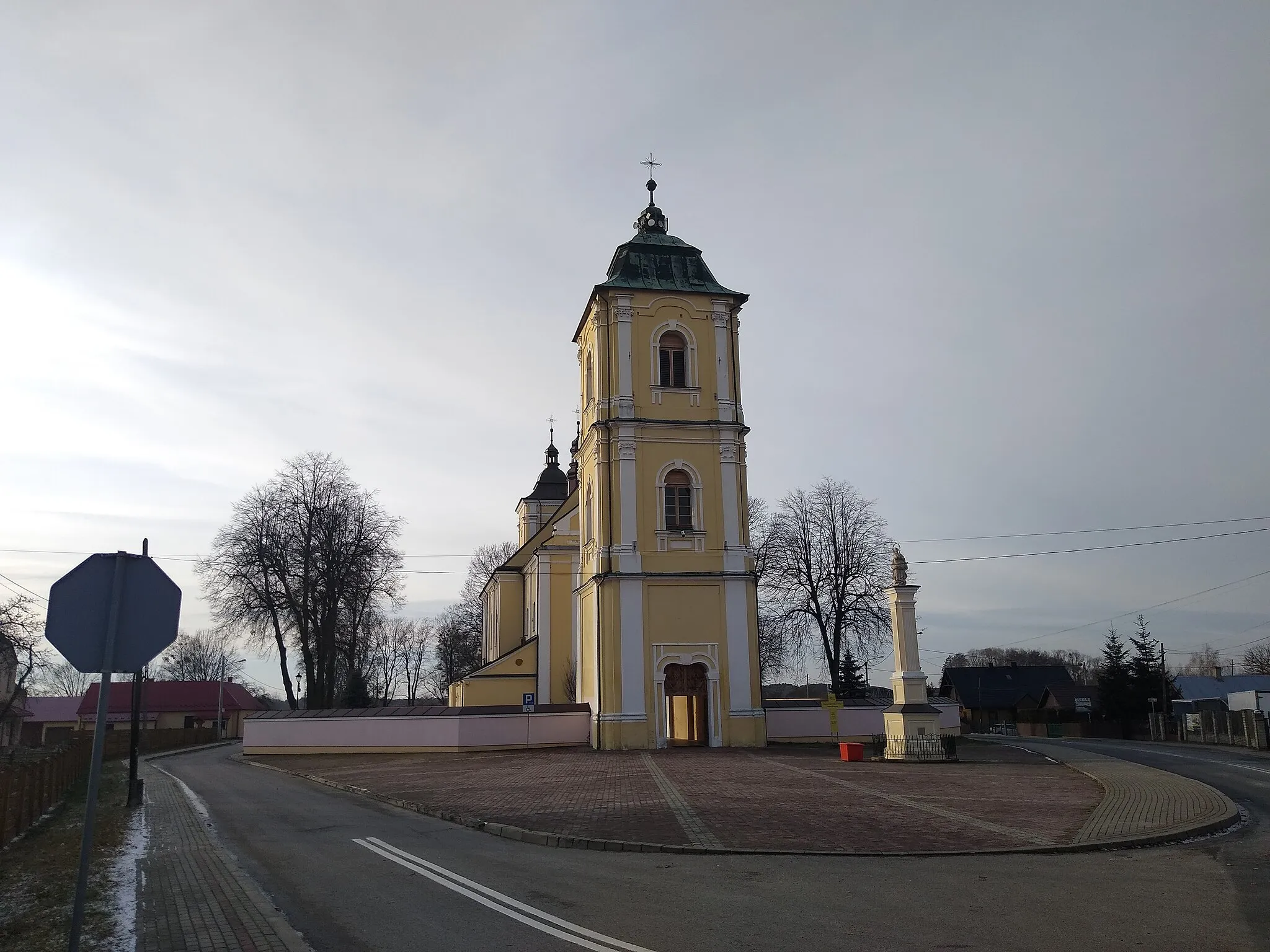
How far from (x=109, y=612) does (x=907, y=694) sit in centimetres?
2438

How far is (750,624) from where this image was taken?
3167cm

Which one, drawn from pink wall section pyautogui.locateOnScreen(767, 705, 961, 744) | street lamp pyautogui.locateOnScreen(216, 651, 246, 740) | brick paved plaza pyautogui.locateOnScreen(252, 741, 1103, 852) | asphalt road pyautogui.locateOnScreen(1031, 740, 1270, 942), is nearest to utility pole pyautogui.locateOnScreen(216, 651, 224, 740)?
street lamp pyautogui.locateOnScreen(216, 651, 246, 740)

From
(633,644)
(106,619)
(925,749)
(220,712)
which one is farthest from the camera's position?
(220,712)

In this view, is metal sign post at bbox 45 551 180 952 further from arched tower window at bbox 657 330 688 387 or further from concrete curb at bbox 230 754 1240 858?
arched tower window at bbox 657 330 688 387

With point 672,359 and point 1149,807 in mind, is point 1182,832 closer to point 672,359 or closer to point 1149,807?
point 1149,807

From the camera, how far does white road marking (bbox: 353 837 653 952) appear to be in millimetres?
7023

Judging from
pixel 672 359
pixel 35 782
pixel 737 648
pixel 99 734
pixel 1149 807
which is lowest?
pixel 1149 807

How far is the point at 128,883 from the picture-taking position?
9.34 metres

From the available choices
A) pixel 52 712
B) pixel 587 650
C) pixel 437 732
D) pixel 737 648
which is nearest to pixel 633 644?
pixel 587 650

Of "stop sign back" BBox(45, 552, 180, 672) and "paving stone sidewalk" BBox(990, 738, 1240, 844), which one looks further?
"paving stone sidewalk" BBox(990, 738, 1240, 844)

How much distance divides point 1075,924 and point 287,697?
138 feet

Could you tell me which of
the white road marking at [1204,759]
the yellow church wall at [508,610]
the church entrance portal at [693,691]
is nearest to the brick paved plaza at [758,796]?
the church entrance portal at [693,691]

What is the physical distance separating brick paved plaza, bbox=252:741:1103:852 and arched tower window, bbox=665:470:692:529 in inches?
311

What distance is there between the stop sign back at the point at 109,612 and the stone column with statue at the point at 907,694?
23011mm
